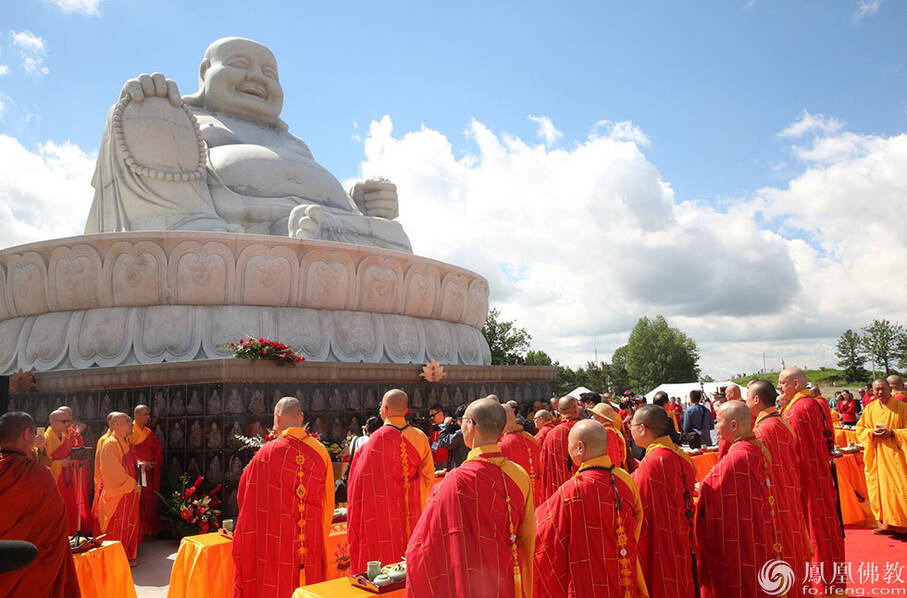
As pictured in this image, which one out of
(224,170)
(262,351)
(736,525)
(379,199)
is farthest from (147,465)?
(379,199)

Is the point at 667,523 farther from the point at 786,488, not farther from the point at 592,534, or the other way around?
the point at 786,488

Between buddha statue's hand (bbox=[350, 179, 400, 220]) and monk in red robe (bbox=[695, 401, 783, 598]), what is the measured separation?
10.8 meters

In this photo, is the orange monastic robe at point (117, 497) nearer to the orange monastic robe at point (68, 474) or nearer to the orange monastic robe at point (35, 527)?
the orange monastic robe at point (68, 474)

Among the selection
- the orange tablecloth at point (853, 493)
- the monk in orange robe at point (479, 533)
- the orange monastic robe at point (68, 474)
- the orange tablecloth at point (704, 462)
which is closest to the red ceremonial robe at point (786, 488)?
the monk in orange robe at point (479, 533)

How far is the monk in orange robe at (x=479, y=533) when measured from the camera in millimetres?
2488

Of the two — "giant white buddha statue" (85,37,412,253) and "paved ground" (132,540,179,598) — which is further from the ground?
"giant white buddha statue" (85,37,412,253)

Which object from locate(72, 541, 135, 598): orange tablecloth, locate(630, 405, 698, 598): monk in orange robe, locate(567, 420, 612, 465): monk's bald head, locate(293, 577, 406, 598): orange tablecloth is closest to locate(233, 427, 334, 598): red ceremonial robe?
locate(72, 541, 135, 598): orange tablecloth

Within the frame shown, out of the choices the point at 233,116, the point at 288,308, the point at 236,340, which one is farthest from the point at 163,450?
the point at 233,116

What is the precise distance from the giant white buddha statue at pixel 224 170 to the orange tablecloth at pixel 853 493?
7.91 meters

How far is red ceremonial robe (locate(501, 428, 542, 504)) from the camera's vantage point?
5.16 meters

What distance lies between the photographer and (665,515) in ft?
10.6

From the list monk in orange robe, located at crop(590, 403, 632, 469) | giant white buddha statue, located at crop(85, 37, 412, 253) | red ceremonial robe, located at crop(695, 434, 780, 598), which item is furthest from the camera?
giant white buddha statue, located at crop(85, 37, 412, 253)

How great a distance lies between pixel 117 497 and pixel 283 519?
2718 mm

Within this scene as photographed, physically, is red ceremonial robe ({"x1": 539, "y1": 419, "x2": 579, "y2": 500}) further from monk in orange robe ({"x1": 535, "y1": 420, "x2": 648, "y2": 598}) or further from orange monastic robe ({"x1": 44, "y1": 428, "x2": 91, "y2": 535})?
orange monastic robe ({"x1": 44, "y1": 428, "x2": 91, "y2": 535})
